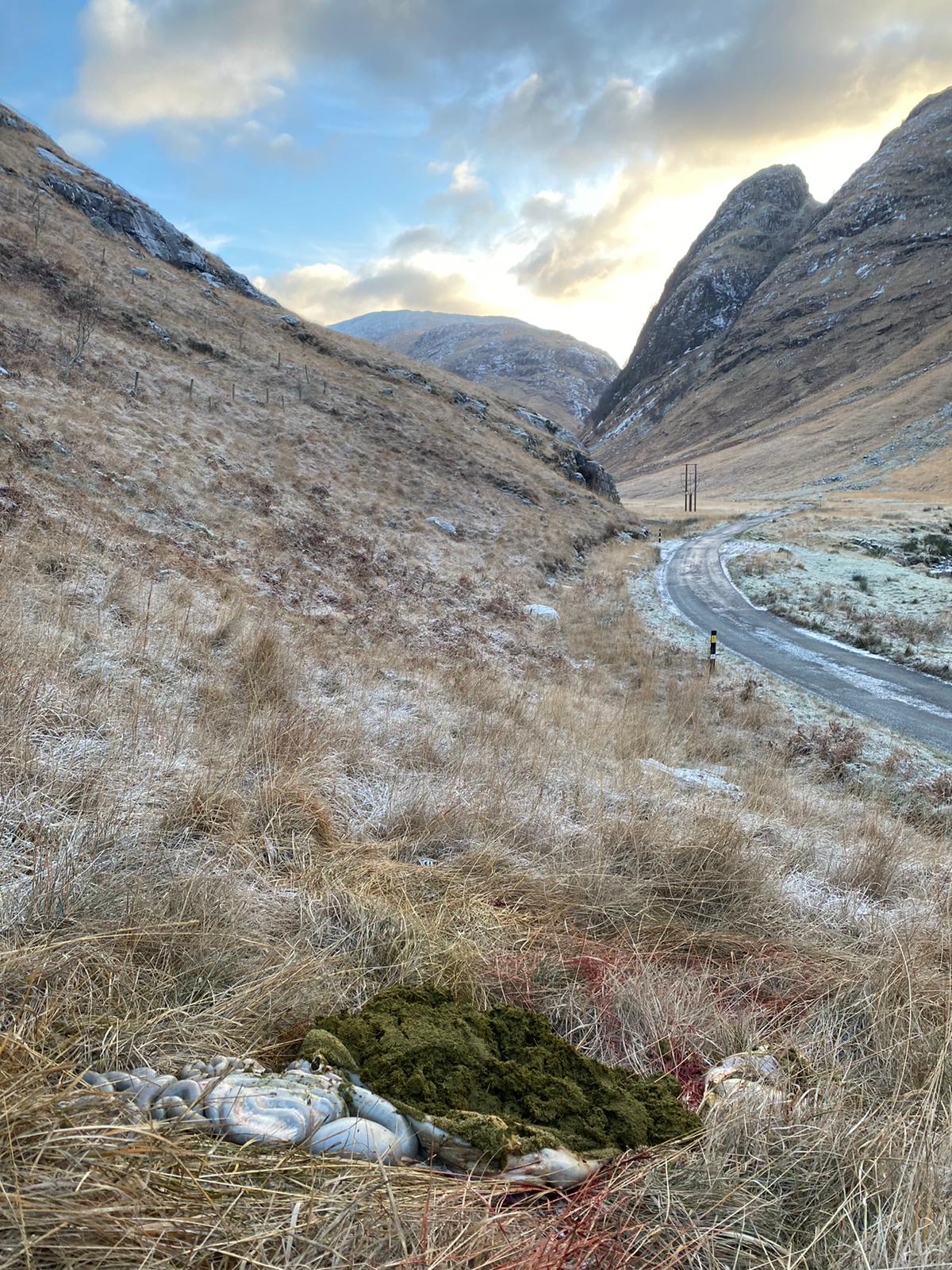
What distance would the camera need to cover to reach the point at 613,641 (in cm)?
1672

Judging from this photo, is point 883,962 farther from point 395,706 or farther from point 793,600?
point 793,600

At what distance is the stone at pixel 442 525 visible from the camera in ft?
76.8

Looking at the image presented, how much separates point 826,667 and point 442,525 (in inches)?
532

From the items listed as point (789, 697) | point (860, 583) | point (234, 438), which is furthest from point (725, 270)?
point (789, 697)

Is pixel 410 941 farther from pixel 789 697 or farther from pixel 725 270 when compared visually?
pixel 725 270

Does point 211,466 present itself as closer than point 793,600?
Yes

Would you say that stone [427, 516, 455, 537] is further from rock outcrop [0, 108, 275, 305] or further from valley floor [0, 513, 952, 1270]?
rock outcrop [0, 108, 275, 305]

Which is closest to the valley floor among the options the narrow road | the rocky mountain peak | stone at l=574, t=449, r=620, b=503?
the narrow road

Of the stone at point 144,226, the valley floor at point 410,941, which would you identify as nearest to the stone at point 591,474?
the stone at point 144,226

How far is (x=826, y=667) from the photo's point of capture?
52.3 feet

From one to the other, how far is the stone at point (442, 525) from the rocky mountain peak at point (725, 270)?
129940 mm

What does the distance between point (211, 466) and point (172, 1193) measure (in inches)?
742

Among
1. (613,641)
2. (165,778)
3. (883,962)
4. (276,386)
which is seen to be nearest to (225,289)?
(276,386)

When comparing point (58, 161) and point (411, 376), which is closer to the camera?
point (58, 161)
